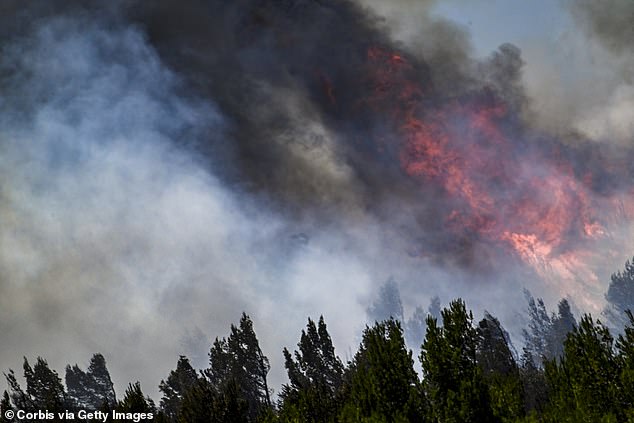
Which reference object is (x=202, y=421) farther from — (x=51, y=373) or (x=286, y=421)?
(x=51, y=373)

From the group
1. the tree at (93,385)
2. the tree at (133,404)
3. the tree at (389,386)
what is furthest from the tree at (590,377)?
the tree at (93,385)

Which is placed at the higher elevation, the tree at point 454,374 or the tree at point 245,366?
the tree at point 245,366

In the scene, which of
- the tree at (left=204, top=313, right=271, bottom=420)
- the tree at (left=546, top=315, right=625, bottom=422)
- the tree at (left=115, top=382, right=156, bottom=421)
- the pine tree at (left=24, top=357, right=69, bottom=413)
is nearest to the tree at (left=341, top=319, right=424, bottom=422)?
the tree at (left=546, top=315, right=625, bottom=422)

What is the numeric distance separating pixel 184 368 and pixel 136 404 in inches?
1884

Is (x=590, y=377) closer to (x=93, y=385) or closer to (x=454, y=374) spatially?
(x=454, y=374)

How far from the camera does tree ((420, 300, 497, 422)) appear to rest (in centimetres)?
2894

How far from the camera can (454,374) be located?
101ft

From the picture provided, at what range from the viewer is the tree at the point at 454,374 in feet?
94.9

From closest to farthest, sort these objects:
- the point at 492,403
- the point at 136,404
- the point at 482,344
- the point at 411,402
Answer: the point at 492,403, the point at 411,402, the point at 136,404, the point at 482,344

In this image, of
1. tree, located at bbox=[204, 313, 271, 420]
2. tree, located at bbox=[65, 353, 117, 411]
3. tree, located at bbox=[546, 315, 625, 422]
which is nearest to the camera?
tree, located at bbox=[546, 315, 625, 422]

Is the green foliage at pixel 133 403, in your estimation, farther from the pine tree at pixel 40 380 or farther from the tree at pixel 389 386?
the pine tree at pixel 40 380

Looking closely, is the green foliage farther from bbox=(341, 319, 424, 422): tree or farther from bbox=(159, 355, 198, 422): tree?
bbox=(159, 355, 198, 422): tree

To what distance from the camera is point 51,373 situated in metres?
82.4

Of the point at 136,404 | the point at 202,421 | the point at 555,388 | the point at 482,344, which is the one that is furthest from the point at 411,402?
the point at 482,344
